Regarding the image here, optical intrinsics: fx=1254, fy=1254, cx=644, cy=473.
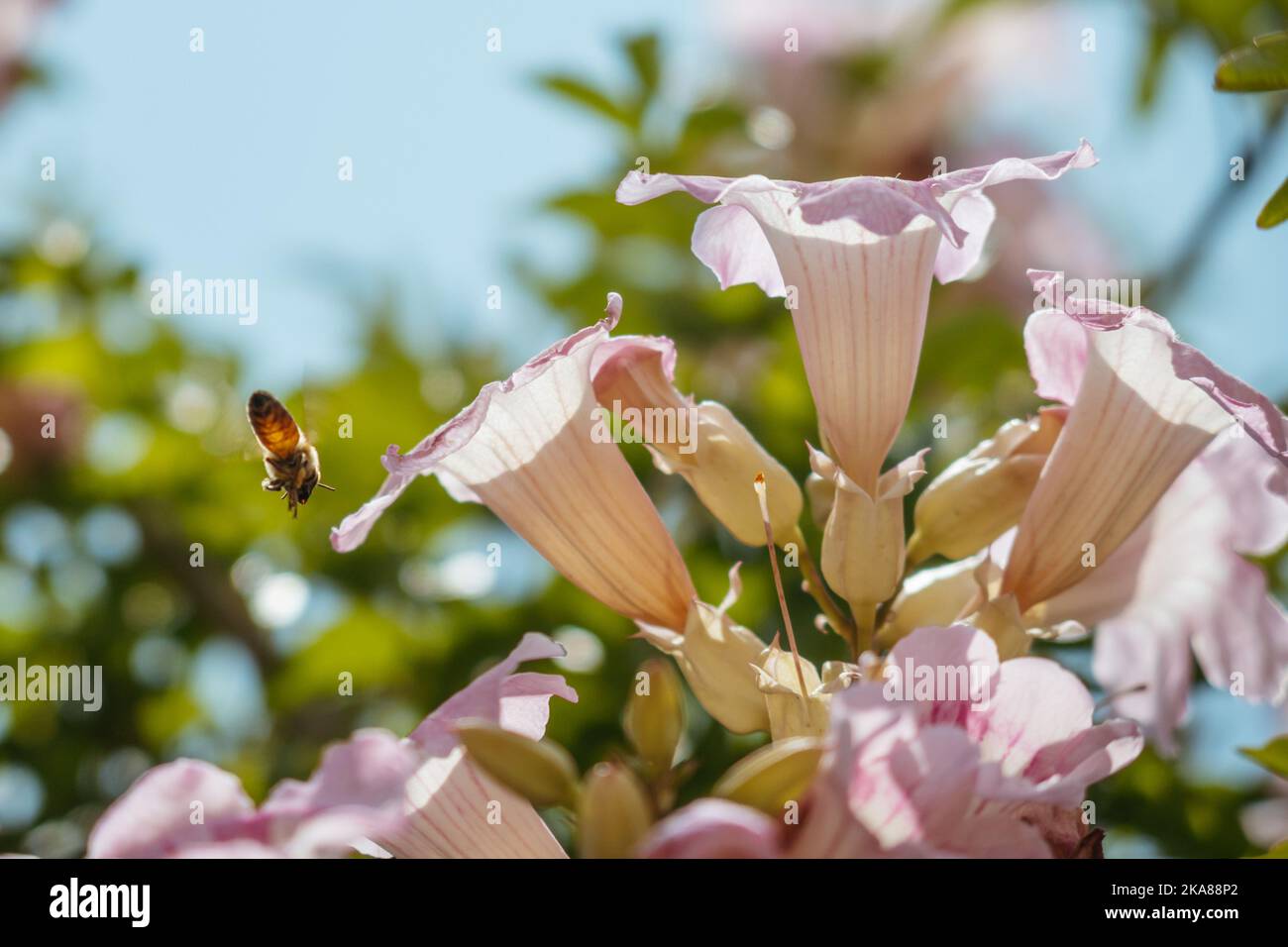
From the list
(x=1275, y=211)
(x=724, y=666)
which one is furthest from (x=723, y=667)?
(x=1275, y=211)

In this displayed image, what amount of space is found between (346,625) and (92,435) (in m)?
1.34

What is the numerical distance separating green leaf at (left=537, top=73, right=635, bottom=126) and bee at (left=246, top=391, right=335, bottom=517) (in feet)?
4.73

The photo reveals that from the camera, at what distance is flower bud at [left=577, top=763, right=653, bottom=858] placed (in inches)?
41.5

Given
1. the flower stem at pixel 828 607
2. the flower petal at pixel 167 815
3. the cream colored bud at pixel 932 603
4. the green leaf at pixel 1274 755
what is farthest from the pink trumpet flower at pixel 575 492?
the green leaf at pixel 1274 755

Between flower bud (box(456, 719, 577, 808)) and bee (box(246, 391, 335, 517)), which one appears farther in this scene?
bee (box(246, 391, 335, 517))

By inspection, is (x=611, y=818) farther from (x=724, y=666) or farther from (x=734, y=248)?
(x=734, y=248)

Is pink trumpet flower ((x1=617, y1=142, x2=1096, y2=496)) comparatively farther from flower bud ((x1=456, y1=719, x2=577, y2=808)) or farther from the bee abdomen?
the bee abdomen

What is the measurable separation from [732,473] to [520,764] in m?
0.64

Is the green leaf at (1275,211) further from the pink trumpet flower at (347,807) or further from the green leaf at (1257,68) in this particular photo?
the pink trumpet flower at (347,807)

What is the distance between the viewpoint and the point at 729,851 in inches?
39.9

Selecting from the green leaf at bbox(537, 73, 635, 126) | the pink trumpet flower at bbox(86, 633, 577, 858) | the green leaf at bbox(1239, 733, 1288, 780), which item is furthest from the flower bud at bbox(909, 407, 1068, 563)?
the green leaf at bbox(537, 73, 635, 126)

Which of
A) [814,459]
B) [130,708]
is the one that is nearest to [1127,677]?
[814,459]
